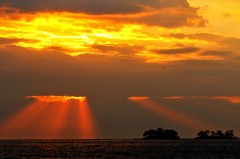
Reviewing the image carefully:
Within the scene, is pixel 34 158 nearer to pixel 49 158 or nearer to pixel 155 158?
pixel 49 158

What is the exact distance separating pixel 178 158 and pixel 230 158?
13267 millimetres

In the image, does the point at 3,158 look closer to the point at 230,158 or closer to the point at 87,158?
the point at 87,158

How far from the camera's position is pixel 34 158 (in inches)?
5359

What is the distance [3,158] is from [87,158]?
20.6 m

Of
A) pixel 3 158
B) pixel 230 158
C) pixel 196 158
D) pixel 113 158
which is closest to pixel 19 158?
pixel 3 158

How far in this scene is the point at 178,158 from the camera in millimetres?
136750

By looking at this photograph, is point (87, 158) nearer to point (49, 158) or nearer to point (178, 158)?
point (49, 158)

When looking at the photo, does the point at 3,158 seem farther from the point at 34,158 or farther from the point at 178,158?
the point at 178,158

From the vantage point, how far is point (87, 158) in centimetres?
13762

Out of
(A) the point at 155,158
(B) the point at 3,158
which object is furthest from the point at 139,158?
(B) the point at 3,158

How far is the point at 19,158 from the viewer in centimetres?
13262

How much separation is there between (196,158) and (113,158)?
20662 mm

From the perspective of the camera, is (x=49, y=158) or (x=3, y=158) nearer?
(x=3, y=158)

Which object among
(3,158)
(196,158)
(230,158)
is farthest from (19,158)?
(230,158)
